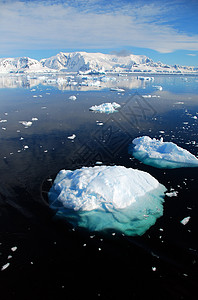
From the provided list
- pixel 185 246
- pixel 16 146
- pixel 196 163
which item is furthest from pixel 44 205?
pixel 196 163

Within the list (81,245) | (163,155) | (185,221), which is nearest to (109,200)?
(81,245)

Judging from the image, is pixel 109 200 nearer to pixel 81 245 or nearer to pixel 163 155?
pixel 81 245

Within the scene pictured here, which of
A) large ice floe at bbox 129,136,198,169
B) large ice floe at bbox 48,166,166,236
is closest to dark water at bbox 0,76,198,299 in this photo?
large ice floe at bbox 48,166,166,236

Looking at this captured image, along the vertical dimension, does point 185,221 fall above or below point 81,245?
above

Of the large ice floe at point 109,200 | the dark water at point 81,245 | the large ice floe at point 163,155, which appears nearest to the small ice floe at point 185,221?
the dark water at point 81,245

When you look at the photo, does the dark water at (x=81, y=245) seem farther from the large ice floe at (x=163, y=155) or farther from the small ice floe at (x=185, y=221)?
the large ice floe at (x=163, y=155)

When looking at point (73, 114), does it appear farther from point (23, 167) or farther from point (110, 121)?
point (23, 167)
